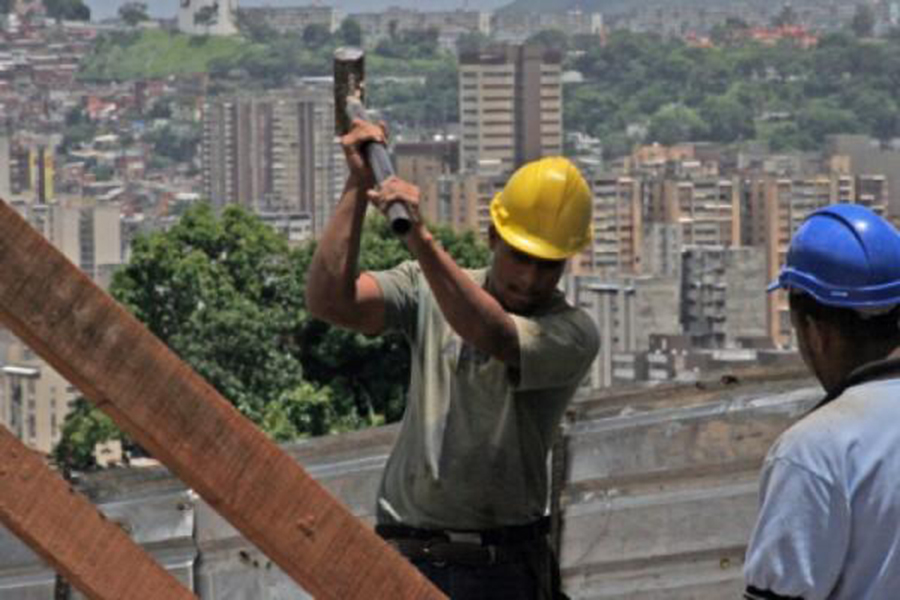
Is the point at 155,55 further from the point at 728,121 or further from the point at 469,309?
the point at 469,309

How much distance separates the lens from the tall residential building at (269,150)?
141m

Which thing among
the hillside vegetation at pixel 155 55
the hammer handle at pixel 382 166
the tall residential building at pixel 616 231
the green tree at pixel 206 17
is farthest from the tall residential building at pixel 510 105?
the hammer handle at pixel 382 166

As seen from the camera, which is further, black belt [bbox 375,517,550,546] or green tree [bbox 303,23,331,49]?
green tree [bbox 303,23,331,49]

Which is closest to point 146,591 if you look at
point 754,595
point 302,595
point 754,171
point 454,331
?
point 754,595

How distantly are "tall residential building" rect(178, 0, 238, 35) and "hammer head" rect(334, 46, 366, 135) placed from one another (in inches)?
7305

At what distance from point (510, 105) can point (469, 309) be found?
14180 cm

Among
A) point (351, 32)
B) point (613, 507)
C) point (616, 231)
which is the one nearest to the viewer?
point (613, 507)

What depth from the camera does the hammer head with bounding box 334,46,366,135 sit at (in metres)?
3.14

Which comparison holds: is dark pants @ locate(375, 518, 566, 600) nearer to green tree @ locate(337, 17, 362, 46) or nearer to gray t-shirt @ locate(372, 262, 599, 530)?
gray t-shirt @ locate(372, 262, 599, 530)

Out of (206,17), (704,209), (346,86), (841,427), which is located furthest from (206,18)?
(841,427)

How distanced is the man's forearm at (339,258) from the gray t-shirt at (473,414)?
0.15ft

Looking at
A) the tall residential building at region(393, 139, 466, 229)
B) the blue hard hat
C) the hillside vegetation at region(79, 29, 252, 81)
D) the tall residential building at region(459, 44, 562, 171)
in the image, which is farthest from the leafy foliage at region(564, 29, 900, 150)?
the blue hard hat

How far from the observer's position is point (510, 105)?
474ft

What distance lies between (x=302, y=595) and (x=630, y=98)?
163 meters
